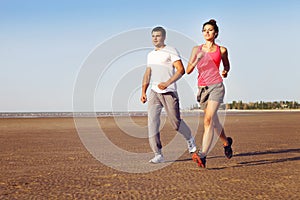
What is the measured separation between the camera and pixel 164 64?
7.20 metres

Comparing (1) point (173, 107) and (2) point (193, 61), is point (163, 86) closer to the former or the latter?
(1) point (173, 107)

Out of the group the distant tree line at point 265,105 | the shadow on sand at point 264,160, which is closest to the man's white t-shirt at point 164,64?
the shadow on sand at point 264,160

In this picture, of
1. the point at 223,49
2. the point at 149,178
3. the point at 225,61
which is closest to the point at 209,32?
the point at 223,49

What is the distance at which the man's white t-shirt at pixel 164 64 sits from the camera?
7160 millimetres

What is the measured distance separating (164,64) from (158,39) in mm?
396

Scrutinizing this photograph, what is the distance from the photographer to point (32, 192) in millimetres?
5027

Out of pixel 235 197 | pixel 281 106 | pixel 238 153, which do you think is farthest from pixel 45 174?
pixel 281 106

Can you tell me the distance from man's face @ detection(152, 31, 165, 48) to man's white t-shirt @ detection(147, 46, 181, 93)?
0.10 m

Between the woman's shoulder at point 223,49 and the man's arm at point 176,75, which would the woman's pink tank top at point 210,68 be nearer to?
the woman's shoulder at point 223,49

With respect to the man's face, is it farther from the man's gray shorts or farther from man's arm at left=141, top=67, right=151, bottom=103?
the man's gray shorts

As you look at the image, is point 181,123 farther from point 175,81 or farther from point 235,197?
point 235,197

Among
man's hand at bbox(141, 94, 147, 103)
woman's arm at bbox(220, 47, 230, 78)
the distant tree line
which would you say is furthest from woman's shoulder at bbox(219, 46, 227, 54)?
the distant tree line

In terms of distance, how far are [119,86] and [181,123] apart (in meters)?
1.20

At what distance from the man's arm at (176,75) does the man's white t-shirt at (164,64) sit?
8 centimetres
